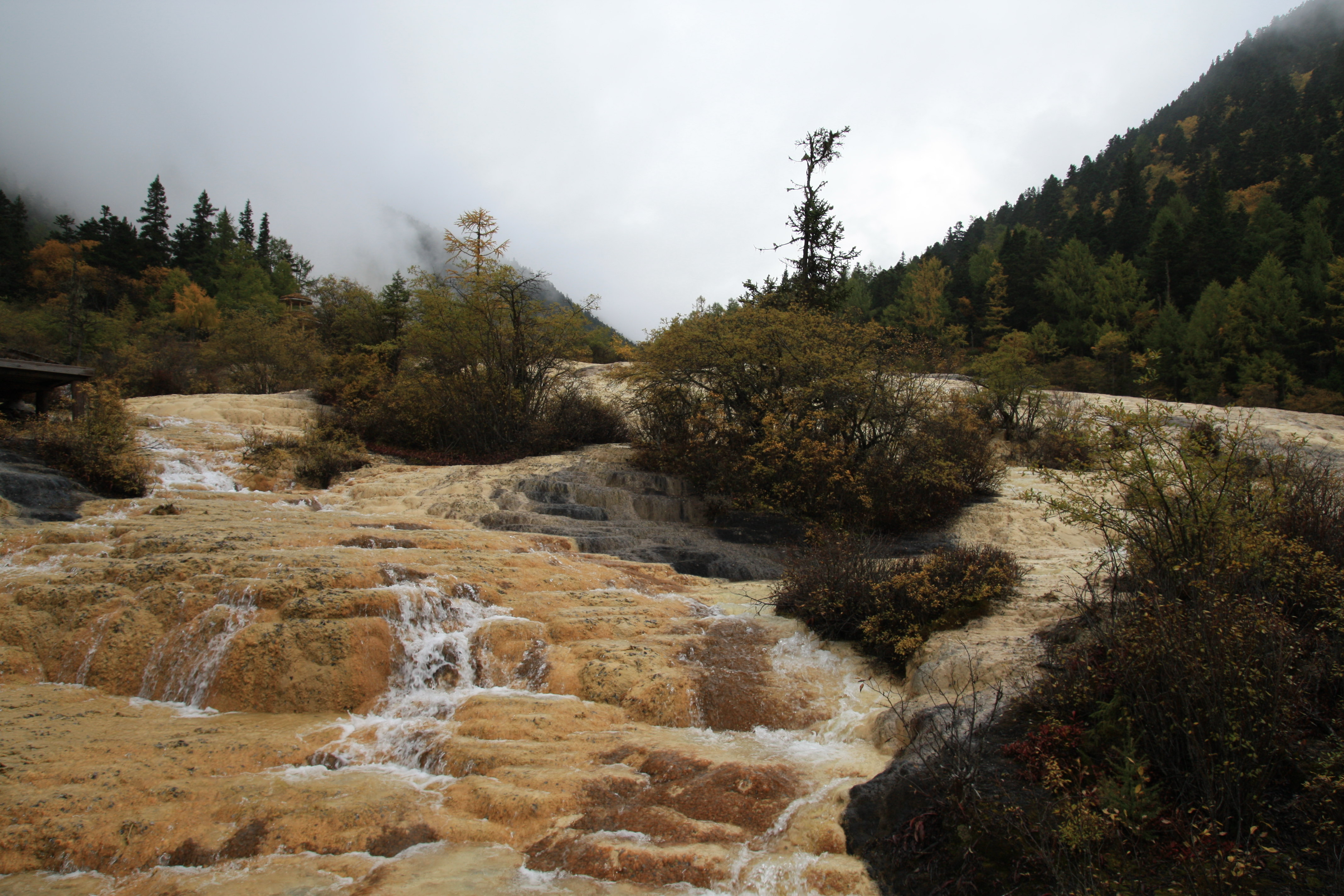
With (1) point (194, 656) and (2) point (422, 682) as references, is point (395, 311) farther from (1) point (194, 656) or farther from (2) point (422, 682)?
(2) point (422, 682)

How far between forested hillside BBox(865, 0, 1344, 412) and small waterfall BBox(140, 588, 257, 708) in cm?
2039

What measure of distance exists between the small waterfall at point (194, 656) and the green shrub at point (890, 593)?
19.6 feet

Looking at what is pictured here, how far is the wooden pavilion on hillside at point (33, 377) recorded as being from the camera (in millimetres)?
11750

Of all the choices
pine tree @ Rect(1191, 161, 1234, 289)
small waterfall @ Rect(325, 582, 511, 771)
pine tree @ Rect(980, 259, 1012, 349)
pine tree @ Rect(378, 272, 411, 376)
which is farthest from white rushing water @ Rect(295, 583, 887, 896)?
pine tree @ Rect(1191, 161, 1234, 289)

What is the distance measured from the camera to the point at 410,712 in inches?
222

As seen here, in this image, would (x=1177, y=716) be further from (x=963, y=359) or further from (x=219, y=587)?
(x=963, y=359)

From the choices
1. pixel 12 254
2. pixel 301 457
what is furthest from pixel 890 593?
pixel 12 254

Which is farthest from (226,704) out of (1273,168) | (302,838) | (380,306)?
(1273,168)

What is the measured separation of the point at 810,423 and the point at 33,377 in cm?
1569

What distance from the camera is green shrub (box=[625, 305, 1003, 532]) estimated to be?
46.1 ft

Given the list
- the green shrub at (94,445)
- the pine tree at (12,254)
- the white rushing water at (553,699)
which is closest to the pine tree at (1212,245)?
the white rushing water at (553,699)

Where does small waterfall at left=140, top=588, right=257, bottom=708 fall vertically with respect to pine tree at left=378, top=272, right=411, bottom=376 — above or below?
below

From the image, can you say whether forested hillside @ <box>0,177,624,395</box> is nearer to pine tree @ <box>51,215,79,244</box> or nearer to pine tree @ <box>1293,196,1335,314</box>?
pine tree @ <box>51,215,79,244</box>

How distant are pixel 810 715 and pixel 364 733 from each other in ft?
12.7
